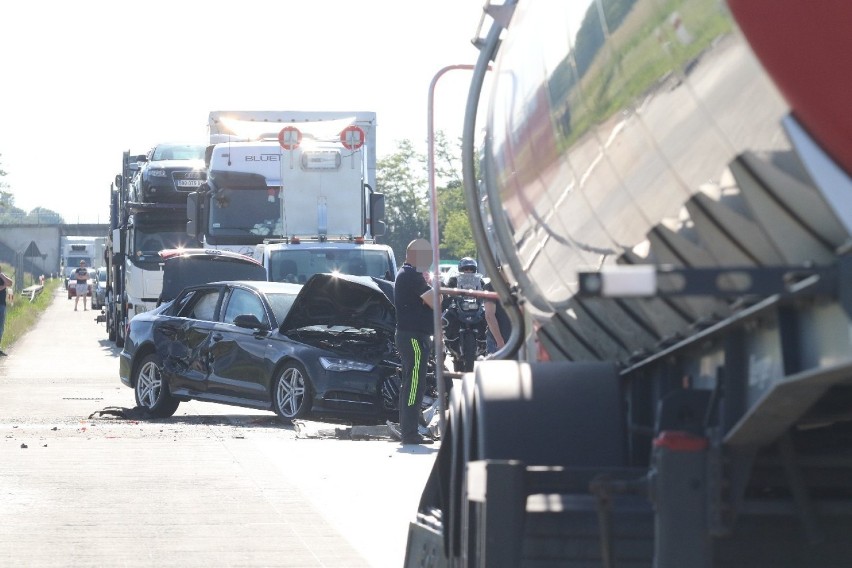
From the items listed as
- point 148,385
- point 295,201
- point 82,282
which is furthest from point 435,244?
point 82,282

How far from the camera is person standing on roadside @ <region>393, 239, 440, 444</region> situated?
45.6 ft

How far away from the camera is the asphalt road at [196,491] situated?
8492mm

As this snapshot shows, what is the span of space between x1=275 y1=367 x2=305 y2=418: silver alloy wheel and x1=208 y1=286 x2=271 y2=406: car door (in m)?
0.17

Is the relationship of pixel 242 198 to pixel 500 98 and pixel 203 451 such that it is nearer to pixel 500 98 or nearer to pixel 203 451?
pixel 203 451

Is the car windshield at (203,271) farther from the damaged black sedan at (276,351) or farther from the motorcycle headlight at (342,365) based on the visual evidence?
the motorcycle headlight at (342,365)

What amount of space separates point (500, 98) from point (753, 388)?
8.33ft

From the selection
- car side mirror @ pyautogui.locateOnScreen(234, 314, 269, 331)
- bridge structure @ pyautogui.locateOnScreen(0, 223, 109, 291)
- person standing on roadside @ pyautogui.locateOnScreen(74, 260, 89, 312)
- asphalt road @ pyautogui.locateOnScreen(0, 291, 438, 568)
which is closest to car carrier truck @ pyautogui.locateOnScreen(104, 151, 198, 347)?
asphalt road @ pyautogui.locateOnScreen(0, 291, 438, 568)

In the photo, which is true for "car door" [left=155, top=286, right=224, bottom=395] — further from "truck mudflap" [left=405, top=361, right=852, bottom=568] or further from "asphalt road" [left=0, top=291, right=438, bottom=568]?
"truck mudflap" [left=405, top=361, right=852, bottom=568]

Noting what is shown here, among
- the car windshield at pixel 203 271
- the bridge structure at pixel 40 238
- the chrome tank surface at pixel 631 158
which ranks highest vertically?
the bridge structure at pixel 40 238

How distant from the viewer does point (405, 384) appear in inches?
558

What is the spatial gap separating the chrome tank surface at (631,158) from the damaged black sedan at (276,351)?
9568mm

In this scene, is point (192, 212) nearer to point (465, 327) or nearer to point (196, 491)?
point (465, 327)

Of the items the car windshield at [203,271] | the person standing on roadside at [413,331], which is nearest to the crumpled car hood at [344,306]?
the person standing on roadside at [413,331]

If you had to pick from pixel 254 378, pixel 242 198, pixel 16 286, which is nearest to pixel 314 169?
pixel 242 198
